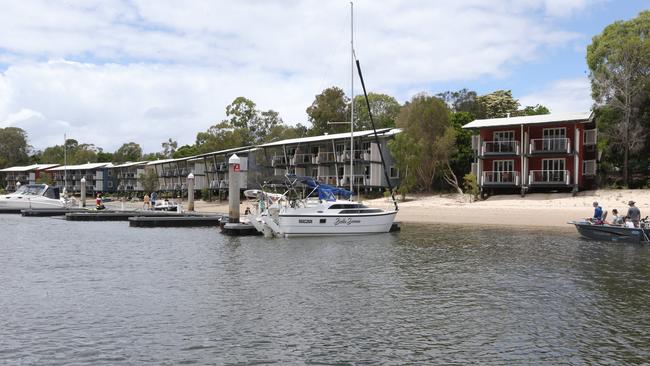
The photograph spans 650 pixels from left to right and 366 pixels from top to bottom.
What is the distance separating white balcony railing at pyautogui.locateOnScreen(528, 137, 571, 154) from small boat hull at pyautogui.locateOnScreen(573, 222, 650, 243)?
20.3 meters

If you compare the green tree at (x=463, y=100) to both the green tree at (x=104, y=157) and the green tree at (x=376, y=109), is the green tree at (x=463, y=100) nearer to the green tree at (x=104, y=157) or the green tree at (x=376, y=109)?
the green tree at (x=376, y=109)

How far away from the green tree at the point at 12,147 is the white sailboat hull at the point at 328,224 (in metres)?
133

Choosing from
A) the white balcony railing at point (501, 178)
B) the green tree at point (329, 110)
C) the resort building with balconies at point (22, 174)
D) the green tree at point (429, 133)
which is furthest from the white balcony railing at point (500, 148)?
the resort building with balconies at point (22, 174)

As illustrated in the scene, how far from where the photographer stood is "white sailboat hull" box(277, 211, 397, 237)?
33.6m

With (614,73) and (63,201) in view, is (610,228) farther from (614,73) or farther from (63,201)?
(63,201)

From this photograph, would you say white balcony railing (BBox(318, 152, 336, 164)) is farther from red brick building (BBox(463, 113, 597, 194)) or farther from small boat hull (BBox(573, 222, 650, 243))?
small boat hull (BBox(573, 222, 650, 243))

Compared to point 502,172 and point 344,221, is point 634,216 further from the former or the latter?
point 502,172

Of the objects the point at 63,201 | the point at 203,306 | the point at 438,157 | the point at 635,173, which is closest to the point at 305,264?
the point at 203,306

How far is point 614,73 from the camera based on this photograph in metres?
52.2

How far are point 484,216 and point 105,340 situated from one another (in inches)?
1425

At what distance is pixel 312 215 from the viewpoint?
3344 centimetres

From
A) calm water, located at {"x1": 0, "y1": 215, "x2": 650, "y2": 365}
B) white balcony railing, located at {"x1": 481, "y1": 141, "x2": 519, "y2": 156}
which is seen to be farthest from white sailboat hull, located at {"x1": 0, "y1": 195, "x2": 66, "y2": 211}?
white balcony railing, located at {"x1": 481, "y1": 141, "x2": 519, "y2": 156}

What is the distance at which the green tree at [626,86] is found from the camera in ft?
166

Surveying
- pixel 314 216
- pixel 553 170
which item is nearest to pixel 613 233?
pixel 314 216
